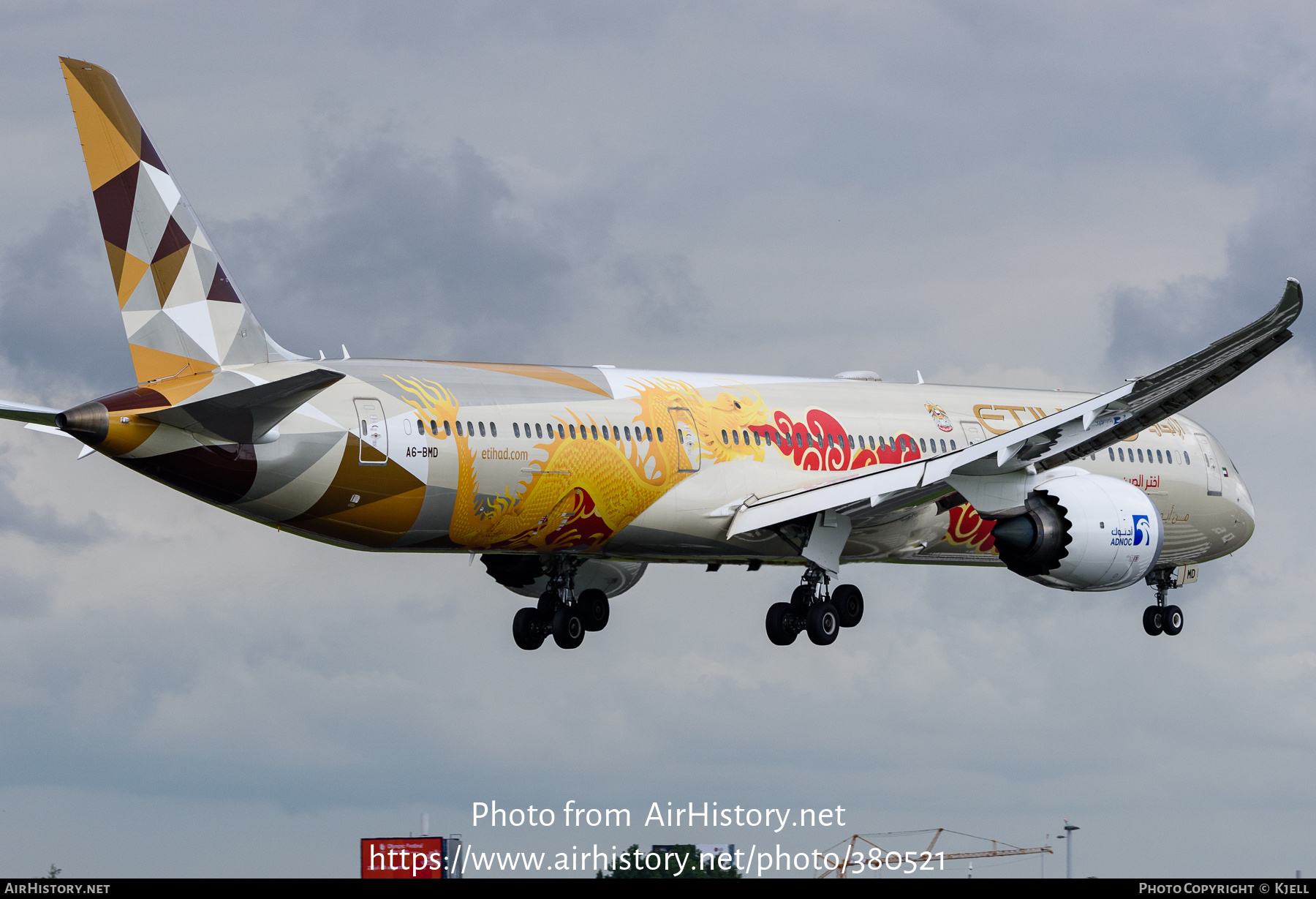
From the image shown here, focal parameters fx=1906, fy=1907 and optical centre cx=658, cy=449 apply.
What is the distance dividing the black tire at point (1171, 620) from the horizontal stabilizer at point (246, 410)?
22.8 m

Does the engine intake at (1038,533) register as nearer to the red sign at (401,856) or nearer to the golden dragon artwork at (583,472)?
the golden dragon artwork at (583,472)

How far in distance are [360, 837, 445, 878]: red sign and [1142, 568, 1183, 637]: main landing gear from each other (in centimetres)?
2629

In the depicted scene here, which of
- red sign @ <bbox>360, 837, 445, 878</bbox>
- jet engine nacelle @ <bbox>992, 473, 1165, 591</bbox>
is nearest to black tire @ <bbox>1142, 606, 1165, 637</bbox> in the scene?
jet engine nacelle @ <bbox>992, 473, 1165, 591</bbox>

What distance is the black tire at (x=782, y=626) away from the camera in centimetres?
3747

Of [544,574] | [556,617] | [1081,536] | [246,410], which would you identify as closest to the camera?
[246,410]

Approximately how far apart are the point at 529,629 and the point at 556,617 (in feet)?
2.14

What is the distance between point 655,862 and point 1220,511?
85.1 feet

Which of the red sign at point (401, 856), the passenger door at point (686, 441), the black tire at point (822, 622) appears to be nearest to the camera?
the passenger door at point (686, 441)

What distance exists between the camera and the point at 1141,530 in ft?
117

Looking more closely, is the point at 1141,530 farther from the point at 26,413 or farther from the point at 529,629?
the point at 26,413

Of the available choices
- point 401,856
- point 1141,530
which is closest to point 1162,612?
point 1141,530

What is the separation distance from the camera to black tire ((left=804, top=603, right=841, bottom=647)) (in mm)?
37000

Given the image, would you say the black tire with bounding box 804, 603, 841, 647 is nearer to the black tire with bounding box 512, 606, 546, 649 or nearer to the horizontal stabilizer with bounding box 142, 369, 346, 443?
the black tire with bounding box 512, 606, 546, 649

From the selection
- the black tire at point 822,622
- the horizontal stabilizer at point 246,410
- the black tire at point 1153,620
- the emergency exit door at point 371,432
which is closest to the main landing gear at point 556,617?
the black tire at point 822,622
